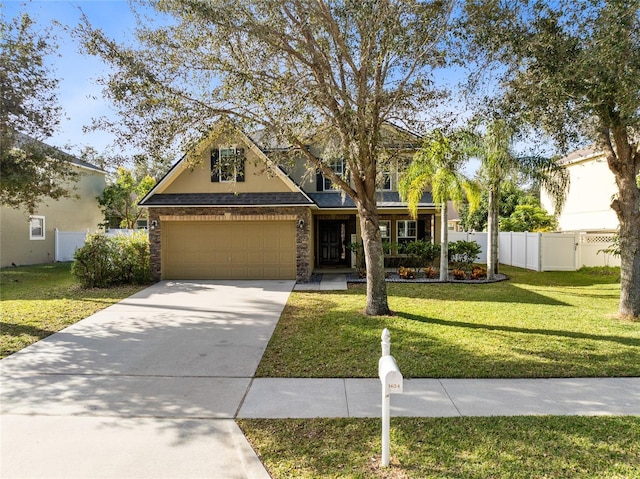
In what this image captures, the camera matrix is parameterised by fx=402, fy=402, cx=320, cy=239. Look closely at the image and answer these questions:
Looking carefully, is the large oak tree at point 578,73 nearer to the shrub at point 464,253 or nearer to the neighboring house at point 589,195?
the shrub at point 464,253

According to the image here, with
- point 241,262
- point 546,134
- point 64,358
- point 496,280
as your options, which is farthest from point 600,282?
point 64,358

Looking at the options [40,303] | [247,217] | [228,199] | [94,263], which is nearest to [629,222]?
[247,217]

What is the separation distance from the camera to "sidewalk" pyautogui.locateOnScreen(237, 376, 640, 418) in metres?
4.72

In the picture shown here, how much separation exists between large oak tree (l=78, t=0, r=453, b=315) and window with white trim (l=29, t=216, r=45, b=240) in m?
16.0

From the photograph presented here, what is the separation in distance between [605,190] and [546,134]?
623 inches

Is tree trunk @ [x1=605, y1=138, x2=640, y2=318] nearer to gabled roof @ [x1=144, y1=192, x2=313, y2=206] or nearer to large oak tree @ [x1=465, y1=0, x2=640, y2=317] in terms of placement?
large oak tree @ [x1=465, y1=0, x2=640, y2=317]

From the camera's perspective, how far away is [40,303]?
11.2 meters

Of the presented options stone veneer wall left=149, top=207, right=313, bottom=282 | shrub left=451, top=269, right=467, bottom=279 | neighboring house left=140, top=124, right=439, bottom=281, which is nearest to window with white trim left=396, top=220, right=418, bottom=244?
neighboring house left=140, top=124, right=439, bottom=281

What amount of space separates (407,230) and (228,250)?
7.94 m

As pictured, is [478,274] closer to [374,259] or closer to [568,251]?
[568,251]

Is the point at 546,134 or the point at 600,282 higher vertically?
the point at 546,134

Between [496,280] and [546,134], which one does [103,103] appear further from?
[496,280]

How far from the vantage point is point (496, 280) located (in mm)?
15133

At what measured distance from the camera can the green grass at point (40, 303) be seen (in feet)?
26.8
